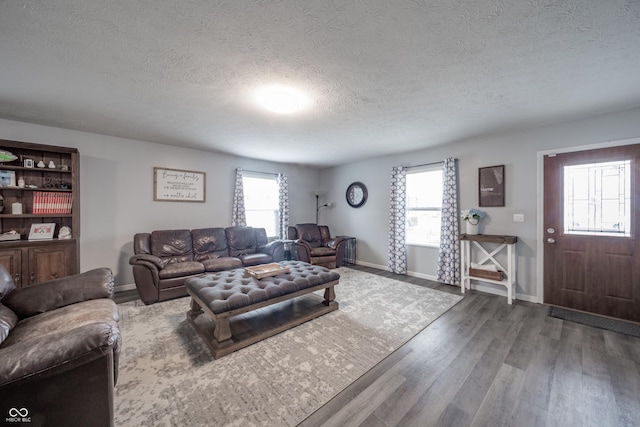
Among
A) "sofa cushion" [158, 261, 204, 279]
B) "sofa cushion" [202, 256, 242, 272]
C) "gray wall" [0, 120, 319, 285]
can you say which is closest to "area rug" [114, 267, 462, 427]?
A: "sofa cushion" [158, 261, 204, 279]

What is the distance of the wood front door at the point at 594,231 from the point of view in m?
2.72

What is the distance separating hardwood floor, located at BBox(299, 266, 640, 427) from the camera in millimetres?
1483

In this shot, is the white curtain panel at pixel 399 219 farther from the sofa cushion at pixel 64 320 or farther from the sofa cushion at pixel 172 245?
the sofa cushion at pixel 64 320

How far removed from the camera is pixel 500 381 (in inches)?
70.4

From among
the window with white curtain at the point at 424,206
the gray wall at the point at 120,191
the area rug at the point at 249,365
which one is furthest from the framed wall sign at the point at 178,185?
the window with white curtain at the point at 424,206

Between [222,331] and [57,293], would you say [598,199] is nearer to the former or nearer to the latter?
[222,331]

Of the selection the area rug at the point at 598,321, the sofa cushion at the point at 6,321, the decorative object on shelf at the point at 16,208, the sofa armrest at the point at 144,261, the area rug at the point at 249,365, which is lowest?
the area rug at the point at 598,321

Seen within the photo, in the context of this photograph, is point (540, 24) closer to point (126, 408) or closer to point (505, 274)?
point (505, 274)

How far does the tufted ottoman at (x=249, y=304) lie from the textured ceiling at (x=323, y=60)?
197 centimetres

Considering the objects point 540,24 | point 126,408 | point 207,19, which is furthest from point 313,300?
point 540,24

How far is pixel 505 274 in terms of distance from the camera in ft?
11.6

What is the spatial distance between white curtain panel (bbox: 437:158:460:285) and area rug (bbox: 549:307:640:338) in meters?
1.25

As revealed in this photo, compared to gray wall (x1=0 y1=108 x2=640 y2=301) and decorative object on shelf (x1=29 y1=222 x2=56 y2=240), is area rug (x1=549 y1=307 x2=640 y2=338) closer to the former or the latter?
gray wall (x1=0 y1=108 x2=640 y2=301)

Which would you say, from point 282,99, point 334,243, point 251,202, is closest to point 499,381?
point 282,99
